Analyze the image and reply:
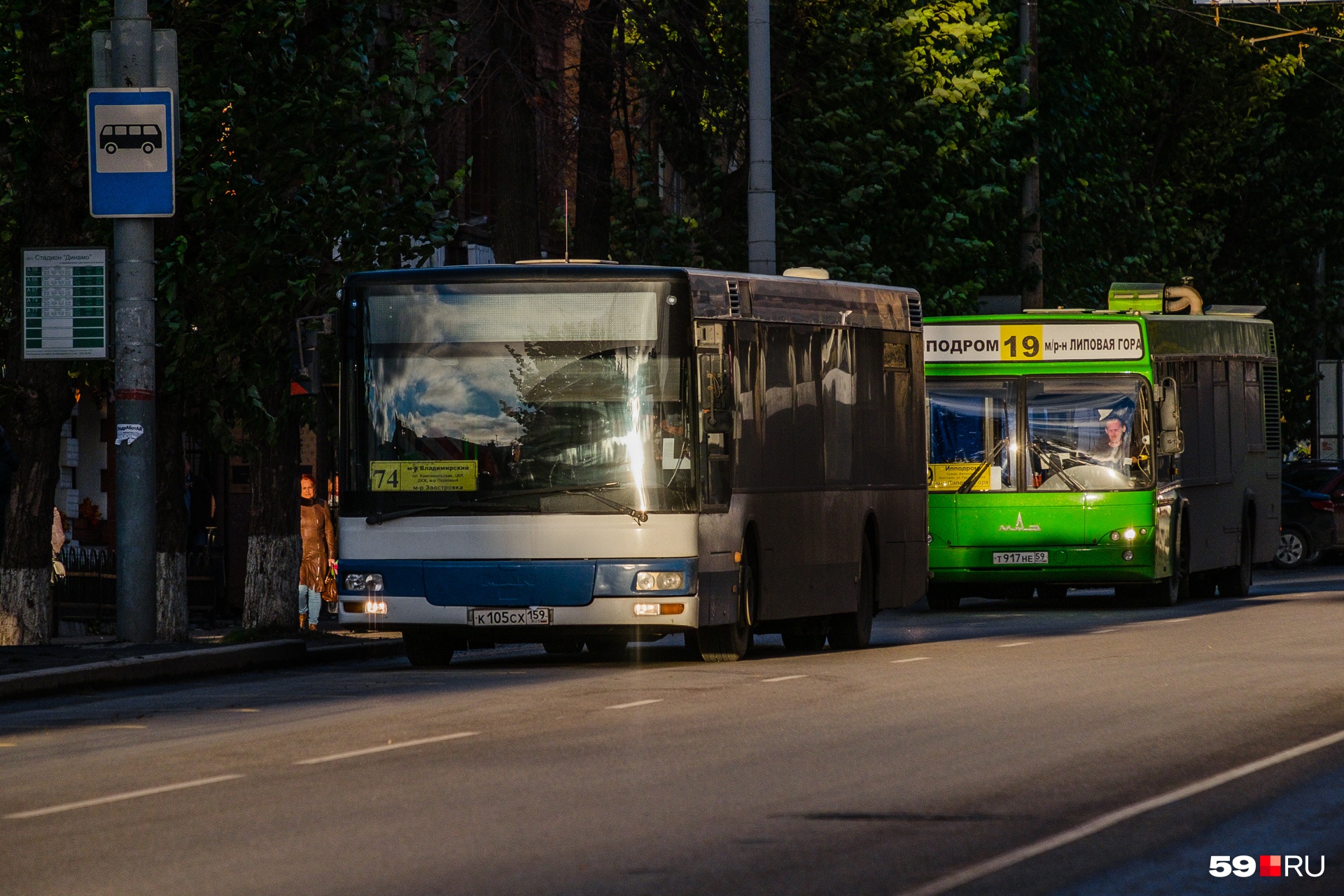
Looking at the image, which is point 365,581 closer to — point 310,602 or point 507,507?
point 507,507

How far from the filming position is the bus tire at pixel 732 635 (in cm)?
1933

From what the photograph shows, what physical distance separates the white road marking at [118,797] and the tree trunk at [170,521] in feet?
32.5

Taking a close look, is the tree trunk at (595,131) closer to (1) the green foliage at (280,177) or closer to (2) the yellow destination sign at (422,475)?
(1) the green foliage at (280,177)

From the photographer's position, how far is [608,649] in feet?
72.7

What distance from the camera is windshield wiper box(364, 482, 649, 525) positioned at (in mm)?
18203

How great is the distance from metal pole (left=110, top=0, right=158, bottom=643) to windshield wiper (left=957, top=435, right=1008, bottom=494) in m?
10.7

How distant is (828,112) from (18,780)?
2077 centimetres

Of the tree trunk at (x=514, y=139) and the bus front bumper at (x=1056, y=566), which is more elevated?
the tree trunk at (x=514, y=139)

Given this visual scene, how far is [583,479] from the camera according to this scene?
59.9 feet

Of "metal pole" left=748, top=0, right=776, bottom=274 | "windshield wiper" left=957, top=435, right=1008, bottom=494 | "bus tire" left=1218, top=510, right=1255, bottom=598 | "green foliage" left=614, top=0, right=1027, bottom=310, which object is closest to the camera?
"metal pole" left=748, top=0, right=776, bottom=274

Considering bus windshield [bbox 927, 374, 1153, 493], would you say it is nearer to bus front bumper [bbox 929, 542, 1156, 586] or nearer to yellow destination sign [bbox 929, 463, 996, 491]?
yellow destination sign [bbox 929, 463, 996, 491]

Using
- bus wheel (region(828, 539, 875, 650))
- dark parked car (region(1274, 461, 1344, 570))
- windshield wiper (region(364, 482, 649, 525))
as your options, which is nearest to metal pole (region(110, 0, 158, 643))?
windshield wiper (region(364, 482, 649, 525))

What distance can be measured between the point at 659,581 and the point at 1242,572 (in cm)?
1560

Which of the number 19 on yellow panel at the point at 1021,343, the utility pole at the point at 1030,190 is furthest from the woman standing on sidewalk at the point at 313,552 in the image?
the utility pole at the point at 1030,190
